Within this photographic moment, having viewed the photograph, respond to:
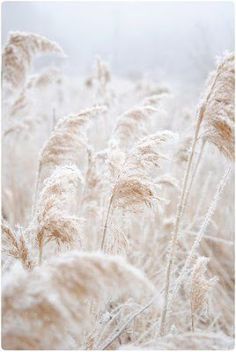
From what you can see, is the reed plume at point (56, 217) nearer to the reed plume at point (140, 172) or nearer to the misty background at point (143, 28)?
the reed plume at point (140, 172)

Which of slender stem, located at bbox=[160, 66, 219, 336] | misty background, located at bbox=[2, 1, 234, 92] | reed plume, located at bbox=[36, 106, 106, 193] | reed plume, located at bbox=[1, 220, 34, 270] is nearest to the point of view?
reed plume, located at bbox=[1, 220, 34, 270]

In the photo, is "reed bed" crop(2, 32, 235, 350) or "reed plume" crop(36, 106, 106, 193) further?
"reed plume" crop(36, 106, 106, 193)

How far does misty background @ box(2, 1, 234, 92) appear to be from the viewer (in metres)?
4.68

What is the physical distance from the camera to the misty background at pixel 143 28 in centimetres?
468

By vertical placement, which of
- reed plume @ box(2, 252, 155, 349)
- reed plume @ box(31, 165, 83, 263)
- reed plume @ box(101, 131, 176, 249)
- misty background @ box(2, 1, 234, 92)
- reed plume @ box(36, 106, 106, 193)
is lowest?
reed plume @ box(2, 252, 155, 349)

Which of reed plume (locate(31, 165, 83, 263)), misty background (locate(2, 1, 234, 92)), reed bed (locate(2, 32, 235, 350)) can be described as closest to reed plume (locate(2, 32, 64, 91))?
reed bed (locate(2, 32, 235, 350))

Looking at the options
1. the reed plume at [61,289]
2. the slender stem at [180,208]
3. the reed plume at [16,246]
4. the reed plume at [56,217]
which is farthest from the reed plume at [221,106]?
the reed plume at [61,289]

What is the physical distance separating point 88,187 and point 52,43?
79 cm

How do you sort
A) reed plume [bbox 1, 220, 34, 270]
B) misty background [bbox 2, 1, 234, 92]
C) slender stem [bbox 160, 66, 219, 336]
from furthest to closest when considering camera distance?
misty background [bbox 2, 1, 234, 92] → slender stem [bbox 160, 66, 219, 336] → reed plume [bbox 1, 220, 34, 270]

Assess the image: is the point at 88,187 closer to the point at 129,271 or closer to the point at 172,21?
the point at 129,271

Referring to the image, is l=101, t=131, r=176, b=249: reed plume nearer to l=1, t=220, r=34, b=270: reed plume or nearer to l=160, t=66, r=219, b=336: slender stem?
l=160, t=66, r=219, b=336: slender stem

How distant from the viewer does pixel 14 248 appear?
5.28 feet

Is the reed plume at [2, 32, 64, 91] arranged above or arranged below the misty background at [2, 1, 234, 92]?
below

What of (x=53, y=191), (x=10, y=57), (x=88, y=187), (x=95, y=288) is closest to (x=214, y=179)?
(x=88, y=187)
